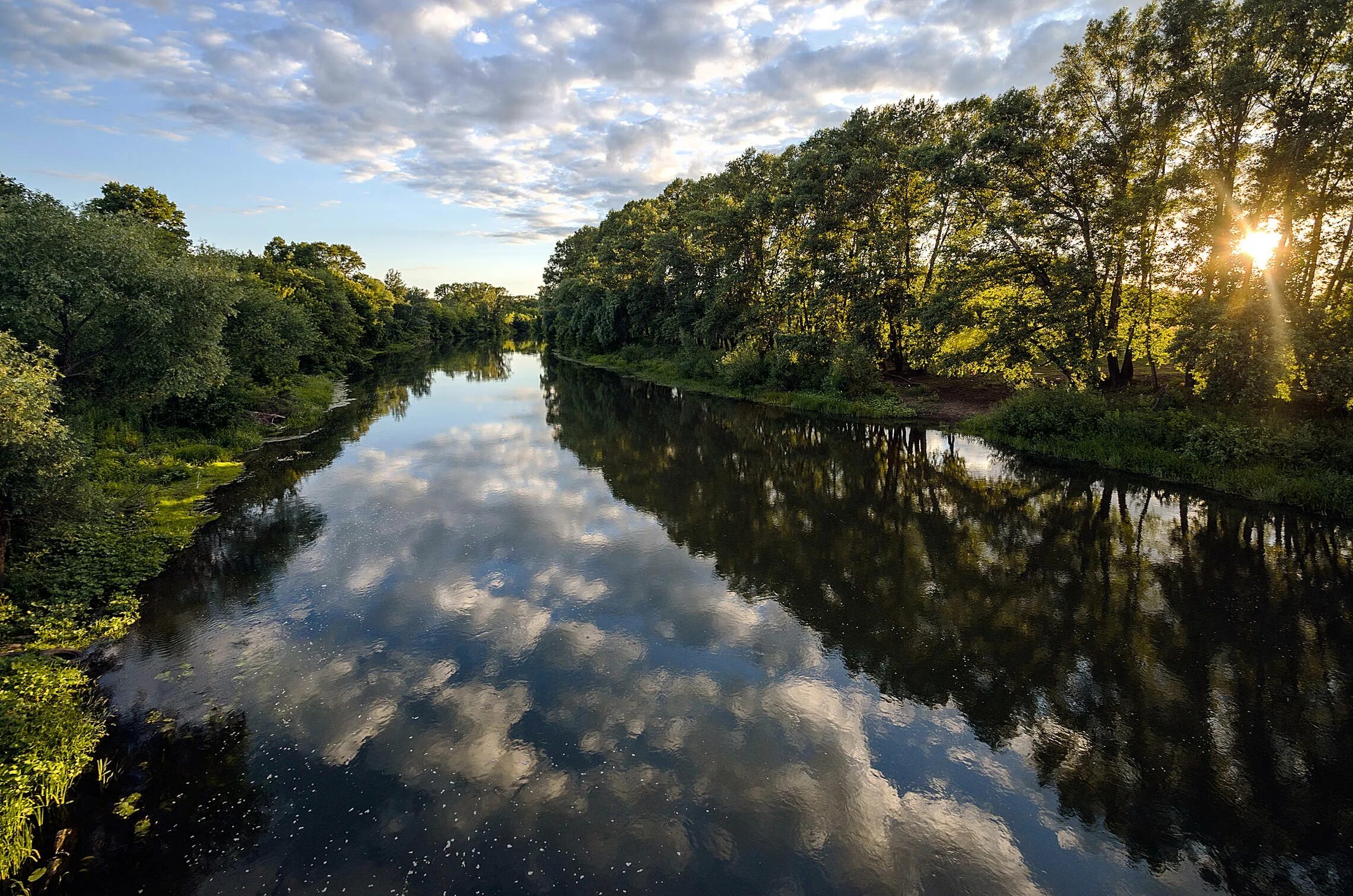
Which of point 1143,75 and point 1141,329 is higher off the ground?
point 1143,75

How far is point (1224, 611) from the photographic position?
553 inches

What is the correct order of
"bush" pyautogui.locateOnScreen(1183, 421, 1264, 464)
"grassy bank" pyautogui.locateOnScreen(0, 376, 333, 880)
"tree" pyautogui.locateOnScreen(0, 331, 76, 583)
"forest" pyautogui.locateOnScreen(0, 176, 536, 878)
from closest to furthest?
"grassy bank" pyautogui.locateOnScreen(0, 376, 333, 880)
"forest" pyautogui.locateOnScreen(0, 176, 536, 878)
"tree" pyautogui.locateOnScreen(0, 331, 76, 583)
"bush" pyautogui.locateOnScreen(1183, 421, 1264, 464)

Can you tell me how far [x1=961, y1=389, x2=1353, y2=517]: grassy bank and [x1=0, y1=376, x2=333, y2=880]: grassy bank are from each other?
31.3 metres

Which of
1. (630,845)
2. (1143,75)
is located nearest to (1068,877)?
(630,845)

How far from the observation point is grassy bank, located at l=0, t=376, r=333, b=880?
8.26 m

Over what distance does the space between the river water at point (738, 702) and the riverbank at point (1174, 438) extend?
1706 mm

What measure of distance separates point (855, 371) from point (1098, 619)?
28.4 metres

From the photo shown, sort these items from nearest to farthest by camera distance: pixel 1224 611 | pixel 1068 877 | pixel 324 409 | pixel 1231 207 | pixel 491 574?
1. pixel 1068 877
2. pixel 1224 611
3. pixel 491 574
4. pixel 1231 207
5. pixel 324 409

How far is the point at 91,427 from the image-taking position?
65.6 feet

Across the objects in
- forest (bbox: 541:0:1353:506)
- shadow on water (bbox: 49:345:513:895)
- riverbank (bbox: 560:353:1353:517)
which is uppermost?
forest (bbox: 541:0:1353:506)

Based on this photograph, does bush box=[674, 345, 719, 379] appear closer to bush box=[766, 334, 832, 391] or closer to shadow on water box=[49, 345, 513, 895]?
bush box=[766, 334, 832, 391]

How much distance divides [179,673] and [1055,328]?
119 feet

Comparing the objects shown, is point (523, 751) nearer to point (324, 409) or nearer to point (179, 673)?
point (179, 673)

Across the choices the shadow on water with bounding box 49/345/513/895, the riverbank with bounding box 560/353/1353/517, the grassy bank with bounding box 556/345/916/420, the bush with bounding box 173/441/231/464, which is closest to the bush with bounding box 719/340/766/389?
the grassy bank with bounding box 556/345/916/420
